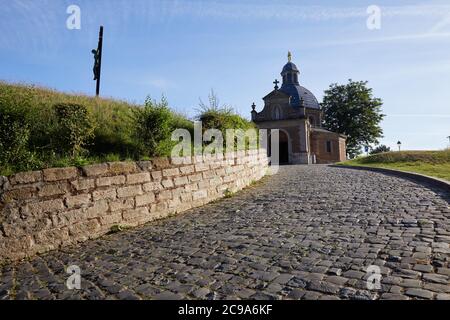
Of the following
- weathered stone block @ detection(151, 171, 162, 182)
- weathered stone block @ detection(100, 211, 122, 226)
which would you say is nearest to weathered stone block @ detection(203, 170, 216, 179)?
weathered stone block @ detection(151, 171, 162, 182)

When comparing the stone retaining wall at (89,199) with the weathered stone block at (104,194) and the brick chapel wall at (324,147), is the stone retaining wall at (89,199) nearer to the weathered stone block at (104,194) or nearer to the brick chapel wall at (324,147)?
the weathered stone block at (104,194)

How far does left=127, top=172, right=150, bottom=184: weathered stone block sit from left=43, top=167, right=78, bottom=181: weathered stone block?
113cm

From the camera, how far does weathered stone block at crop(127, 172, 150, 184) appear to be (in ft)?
21.0

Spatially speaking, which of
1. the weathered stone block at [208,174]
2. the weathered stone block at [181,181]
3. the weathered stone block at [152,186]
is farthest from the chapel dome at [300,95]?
the weathered stone block at [152,186]

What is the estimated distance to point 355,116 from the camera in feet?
168

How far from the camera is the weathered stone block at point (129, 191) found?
6191 mm

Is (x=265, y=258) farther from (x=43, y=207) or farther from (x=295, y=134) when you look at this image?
(x=295, y=134)

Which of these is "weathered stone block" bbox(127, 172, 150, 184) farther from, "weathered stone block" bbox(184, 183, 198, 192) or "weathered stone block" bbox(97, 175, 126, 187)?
"weathered stone block" bbox(184, 183, 198, 192)

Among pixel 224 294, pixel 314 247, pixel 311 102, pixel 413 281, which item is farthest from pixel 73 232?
pixel 311 102

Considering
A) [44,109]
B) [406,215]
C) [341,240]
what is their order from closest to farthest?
[341,240] → [406,215] → [44,109]

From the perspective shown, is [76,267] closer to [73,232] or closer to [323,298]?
[73,232]

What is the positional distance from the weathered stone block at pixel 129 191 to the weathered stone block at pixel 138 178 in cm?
12

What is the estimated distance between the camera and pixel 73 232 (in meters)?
5.34

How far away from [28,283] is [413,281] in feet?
13.6
